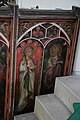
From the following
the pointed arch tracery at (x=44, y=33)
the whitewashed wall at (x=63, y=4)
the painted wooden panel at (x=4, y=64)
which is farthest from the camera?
the whitewashed wall at (x=63, y=4)

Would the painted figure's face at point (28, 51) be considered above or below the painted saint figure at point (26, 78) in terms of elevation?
above

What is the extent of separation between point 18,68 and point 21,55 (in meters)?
0.12

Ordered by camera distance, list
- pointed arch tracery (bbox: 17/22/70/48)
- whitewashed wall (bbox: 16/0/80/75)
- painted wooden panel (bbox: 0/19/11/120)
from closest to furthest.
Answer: painted wooden panel (bbox: 0/19/11/120) < pointed arch tracery (bbox: 17/22/70/48) < whitewashed wall (bbox: 16/0/80/75)

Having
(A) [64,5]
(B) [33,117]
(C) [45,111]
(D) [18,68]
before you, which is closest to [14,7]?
(D) [18,68]

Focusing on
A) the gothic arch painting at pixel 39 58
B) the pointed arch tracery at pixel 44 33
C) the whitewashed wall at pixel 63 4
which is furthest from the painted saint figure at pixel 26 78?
the whitewashed wall at pixel 63 4

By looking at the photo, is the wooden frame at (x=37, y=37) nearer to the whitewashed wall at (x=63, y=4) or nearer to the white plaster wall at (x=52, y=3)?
the whitewashed wall at (x=63, y=4)

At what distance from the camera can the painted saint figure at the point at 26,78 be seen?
1829mm

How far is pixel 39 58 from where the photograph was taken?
188 cm

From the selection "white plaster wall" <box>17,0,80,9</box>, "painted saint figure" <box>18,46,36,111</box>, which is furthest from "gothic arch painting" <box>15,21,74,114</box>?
"white plaster wall" <box>17,0,80,9</box>

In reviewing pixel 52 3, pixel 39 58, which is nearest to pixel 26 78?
pixel 39 58

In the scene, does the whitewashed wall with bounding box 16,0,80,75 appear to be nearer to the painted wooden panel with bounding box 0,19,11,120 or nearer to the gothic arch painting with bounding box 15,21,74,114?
the gothic arch painting with bounding box 15,21,74,114

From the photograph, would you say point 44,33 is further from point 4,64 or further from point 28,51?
point 4,64

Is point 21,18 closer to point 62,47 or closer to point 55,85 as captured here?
point 62,47

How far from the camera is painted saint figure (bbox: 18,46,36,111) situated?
6.00 feet
